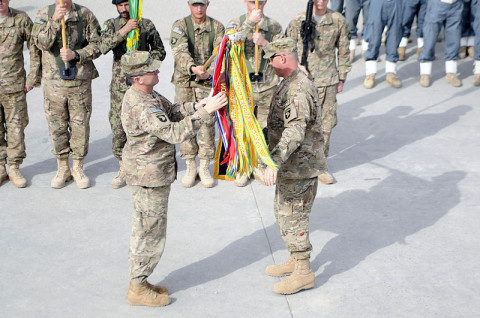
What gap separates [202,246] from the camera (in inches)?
237

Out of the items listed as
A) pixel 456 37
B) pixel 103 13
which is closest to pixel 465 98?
pixel 456 37

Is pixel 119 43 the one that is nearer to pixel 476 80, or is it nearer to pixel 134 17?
pixel 134 17

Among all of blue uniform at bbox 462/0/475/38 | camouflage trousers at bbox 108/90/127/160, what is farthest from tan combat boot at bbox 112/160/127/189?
blue uniform at bbox 462/0/475/38

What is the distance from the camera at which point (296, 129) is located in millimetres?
4719

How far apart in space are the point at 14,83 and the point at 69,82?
0.66 m

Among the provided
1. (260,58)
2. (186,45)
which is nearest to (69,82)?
(186,45)

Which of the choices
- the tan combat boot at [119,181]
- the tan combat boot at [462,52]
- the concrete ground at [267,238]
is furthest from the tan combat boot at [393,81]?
the tan combat boot at [119,181]

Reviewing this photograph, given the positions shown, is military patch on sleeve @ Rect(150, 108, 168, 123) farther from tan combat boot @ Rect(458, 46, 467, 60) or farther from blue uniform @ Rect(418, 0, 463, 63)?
tan combat boot @ Rect(458, 46, 467, 60)

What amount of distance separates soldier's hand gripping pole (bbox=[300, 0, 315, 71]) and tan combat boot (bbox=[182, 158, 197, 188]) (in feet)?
5.74

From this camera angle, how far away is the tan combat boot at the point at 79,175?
24.2 ft

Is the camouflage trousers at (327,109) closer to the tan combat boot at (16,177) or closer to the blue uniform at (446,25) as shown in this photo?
the tan combat boot at (16,177)

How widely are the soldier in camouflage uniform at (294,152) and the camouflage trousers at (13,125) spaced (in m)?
3.50

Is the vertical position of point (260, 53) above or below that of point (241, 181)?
above

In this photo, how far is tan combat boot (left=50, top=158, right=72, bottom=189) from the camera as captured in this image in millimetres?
7359
